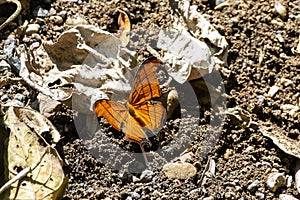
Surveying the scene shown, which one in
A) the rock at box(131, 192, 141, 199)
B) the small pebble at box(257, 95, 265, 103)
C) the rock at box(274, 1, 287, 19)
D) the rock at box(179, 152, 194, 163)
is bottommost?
the rock at box(131, 192, 141, 199)

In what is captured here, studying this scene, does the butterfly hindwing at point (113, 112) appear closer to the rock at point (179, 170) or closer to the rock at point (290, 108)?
the rock at point (179, 170)

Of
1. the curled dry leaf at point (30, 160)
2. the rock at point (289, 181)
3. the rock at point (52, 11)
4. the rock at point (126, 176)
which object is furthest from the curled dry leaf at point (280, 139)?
the rock at point (52, 11)

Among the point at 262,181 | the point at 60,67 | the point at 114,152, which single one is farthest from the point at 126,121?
the point at 262,181

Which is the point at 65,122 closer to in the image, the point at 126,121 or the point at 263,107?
the point at 126,121

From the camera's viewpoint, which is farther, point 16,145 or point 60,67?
point 60,67


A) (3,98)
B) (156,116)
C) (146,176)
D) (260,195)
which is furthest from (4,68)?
(260,195)

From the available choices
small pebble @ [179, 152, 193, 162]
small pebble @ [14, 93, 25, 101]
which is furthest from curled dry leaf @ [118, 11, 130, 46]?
small pebble @ [179, 152, 193, 162]

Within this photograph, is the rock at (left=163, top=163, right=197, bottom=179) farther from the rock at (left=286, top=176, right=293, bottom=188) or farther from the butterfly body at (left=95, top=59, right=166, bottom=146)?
the rock at (left=286, top=176, right=293, bottom=188)
